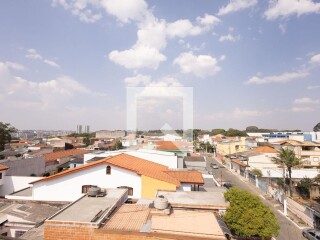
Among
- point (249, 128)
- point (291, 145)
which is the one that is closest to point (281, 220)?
point (291, 145)

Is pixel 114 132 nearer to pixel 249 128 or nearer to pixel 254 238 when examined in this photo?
pixel 249 128

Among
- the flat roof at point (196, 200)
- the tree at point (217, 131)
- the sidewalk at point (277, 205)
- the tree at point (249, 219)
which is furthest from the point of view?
the tree at point (217, 131)

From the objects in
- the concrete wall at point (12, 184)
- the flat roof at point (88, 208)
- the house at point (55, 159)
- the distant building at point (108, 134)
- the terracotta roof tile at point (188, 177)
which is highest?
the distant building at point (108, 134)

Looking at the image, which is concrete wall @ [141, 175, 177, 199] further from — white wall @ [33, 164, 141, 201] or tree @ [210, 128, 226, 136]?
tree @ [210, 128, 226, 136]

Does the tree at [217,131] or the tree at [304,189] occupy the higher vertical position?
the tree at [217,131]

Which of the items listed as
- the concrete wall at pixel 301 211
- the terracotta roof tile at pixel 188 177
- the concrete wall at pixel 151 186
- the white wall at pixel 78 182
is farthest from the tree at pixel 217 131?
the white wall at pixel 78 182

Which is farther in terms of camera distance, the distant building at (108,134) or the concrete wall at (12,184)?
the distant building at (108,134)

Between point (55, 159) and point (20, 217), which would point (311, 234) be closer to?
point (20, 217)

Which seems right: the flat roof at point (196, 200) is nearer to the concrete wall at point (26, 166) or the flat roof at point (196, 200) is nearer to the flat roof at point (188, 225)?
the flat roof at point (188, 225)
